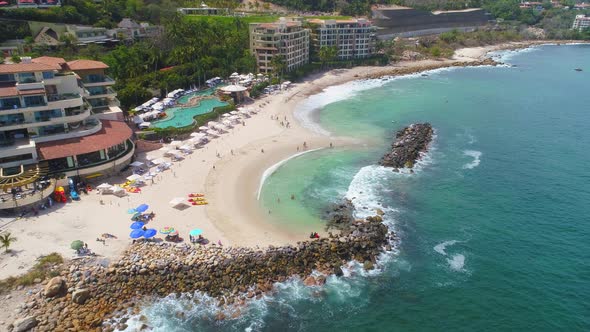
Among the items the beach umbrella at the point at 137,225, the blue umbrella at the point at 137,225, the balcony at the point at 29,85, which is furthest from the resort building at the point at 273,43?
the blue umbrella at the point at 137,225

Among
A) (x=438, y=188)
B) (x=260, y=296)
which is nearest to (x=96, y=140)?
(x=260, y=296)

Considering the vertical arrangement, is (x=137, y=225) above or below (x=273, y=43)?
below

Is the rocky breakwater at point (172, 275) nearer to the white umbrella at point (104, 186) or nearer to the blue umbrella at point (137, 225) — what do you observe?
the blue umbrella at point (137, 225)

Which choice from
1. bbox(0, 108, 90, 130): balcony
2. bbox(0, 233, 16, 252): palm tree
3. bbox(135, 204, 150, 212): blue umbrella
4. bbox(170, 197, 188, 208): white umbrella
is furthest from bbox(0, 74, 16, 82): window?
bbox(170, 197, 188, 208): white umbrella

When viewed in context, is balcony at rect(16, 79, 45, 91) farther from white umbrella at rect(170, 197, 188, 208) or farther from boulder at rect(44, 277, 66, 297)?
boulder at rect(44, 277, 66, 297)

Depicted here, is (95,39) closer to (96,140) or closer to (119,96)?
(119,96)

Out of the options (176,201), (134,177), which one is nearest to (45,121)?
(134,177)

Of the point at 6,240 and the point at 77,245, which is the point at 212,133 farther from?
the point at 6,240
